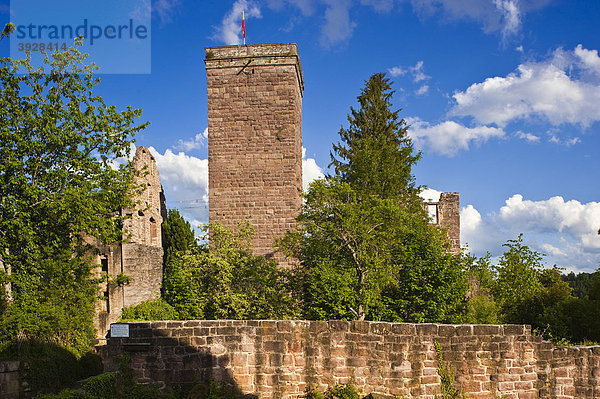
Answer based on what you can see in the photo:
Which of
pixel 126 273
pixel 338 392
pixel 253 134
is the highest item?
pixel 253 134

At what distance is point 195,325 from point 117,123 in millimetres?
9902

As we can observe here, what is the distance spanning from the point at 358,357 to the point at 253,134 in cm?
1225

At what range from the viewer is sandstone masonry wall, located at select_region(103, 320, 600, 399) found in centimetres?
779

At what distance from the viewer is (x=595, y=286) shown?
1641 centimetres

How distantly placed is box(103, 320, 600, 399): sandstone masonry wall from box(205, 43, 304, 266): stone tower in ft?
32.8

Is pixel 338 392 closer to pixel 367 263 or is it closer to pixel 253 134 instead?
pixel 367 263

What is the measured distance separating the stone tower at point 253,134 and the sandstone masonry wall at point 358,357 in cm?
999

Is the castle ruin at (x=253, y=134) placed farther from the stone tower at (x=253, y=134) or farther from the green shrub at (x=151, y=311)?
the green shrub at (x=151, y=311)

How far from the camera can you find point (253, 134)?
1873cm

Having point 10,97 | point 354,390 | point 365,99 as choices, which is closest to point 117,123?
point 10,97

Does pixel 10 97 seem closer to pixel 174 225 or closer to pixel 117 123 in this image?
pixel 117 123

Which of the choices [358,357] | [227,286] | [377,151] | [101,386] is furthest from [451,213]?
[101,386]

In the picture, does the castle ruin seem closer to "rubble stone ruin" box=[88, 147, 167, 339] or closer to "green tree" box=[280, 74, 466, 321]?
"green tree" box=[280, 74, 466, 321]

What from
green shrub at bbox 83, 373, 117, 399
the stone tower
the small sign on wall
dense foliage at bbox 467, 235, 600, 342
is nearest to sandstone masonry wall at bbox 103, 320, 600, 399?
the small sign on wall
